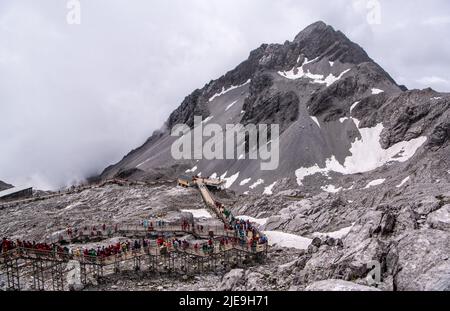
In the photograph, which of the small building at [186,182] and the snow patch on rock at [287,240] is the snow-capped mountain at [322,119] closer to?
the small building at [186,182]

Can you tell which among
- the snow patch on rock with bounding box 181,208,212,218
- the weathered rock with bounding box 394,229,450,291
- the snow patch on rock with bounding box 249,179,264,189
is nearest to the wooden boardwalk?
the snow patch on rock with bounding box 181,208,212,218

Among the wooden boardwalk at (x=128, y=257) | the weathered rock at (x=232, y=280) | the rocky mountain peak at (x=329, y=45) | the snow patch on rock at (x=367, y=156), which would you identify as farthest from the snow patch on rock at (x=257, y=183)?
the rocky mountain peak at (x=329, y=45)

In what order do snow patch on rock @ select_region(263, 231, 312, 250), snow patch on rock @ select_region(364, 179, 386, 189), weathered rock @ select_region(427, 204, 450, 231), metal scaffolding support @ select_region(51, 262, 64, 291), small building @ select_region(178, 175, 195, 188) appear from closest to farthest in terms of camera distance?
1. weathered rock @ select_region(427, 204, 450, 231)
2. metal scaffolding support @ select_region(51, 262, 64, 291)
3. snow patch on rock @ select_region(263, 231, 312, 250)
4. snow patch on rock @ select_region(364, 179, 386, 189)
5. small building @ select_region(178, 175, 195, 188)

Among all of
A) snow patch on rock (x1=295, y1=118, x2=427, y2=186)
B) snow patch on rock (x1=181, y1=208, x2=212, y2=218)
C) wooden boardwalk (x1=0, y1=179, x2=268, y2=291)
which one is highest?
snow patch on rock (x1=295, y1=118, x2=427, y2=186)

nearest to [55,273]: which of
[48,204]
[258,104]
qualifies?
[48,204]

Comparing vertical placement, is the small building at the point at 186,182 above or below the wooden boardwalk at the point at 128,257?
above

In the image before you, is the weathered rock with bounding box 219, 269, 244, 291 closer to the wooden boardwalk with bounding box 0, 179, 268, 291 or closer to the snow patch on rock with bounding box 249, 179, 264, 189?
the wooden boardwalk with bounding box 0, 179, 268, 291
